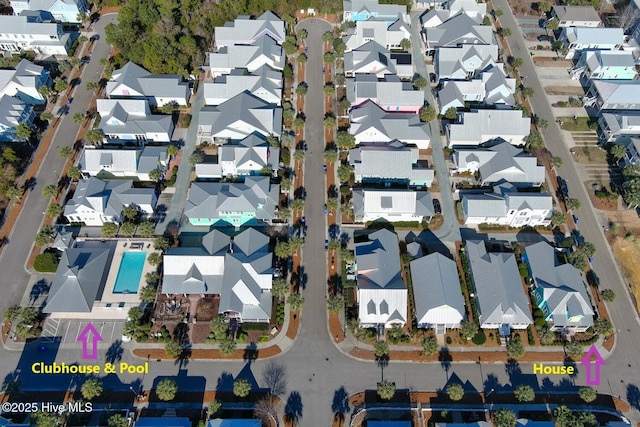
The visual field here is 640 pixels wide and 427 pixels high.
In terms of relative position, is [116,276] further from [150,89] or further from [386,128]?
[386,128]

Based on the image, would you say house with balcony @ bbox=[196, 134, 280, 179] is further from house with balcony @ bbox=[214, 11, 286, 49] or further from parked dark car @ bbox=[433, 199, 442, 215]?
house with balcony @ bbox=[214, 11, 286, 49]

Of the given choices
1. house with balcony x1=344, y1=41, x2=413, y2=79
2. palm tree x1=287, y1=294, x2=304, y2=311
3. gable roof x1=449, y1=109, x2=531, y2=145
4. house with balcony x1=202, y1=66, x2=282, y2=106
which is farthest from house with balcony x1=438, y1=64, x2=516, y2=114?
palm tree x1=287, y1=294, x2=304, y2=311

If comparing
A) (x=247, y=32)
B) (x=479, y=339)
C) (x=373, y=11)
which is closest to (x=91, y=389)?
(x=479, y=339)

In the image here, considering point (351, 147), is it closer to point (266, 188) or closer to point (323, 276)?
point (266, 188)

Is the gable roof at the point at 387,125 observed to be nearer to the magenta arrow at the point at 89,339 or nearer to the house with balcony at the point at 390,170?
the house with balcony at the point at 390,170

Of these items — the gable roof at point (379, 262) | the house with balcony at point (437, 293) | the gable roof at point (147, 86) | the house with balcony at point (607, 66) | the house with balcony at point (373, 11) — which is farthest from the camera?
the house with balcony at point (373, 11)

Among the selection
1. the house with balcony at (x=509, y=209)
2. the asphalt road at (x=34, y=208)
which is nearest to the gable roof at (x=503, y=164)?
the house with balcony at (x=509, y=209)

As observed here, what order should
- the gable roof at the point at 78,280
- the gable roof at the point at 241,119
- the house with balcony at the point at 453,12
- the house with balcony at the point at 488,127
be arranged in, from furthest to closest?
the house with balcony at the point at 453,12 → the house with balcony at the point at 488,127 → the gable roof at the point at 241,119 → the gable roof at the point at 78,280
